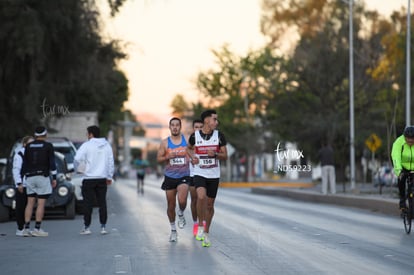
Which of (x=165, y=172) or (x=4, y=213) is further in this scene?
(x=4, y=213)

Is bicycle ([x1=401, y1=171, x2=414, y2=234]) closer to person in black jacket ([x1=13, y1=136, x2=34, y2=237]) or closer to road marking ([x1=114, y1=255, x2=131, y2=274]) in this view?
road marking ([x1=114, y1=255, x2=131, y2=274])

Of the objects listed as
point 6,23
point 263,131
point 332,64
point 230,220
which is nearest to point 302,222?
point 230,220

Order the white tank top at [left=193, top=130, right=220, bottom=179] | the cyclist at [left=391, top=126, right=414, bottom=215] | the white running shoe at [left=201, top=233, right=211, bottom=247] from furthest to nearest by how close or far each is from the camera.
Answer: the cyclist at [left=391, top=126, right=414, bottom=215] → the white tank top at [left=193, top=130, right=220, bottom=179] → the white running shoe at [left=201, top=233, right=211, bottom=247]

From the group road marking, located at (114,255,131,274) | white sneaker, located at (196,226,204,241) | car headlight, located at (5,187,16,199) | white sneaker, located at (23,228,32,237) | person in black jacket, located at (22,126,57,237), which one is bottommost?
road marking, located at (114,255,131,274)

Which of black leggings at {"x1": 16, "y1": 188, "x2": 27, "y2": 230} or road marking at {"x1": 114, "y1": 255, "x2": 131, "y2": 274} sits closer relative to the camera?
road marking at {"x1": 114, "y1": 255, "x2": 131, "y2": 274}

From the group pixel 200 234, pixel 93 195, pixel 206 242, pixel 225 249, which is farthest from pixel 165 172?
pixel 93 195

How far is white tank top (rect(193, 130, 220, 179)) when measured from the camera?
48.1 feet

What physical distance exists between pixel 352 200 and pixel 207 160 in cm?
1489

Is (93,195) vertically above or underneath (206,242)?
above

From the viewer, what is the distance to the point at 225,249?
1380cm

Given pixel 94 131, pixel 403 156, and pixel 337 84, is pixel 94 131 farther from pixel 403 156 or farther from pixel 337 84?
pixel 337 84

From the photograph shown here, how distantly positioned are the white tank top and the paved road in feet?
3.38

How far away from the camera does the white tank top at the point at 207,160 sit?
14.7 m

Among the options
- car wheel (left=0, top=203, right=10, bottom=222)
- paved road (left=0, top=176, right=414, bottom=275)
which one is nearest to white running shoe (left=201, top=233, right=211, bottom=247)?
paved road (left=0, top=176, right=414, bottom=275)
